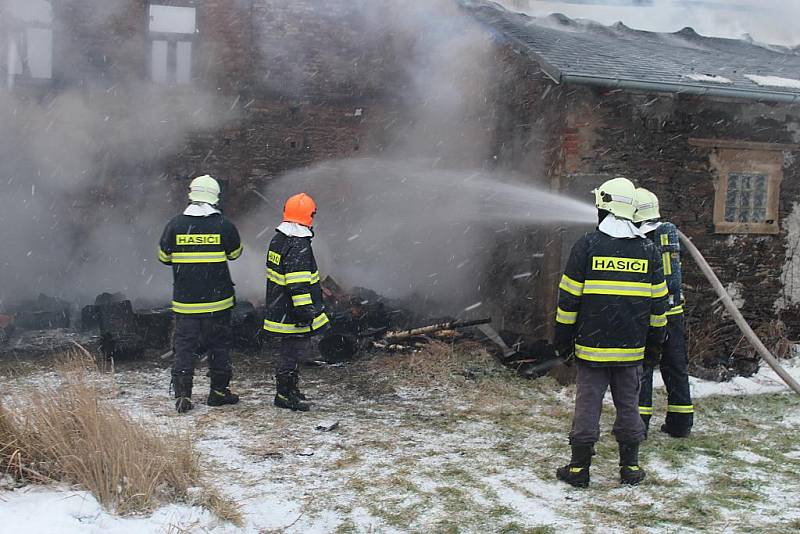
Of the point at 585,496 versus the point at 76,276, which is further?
the point at 76,276

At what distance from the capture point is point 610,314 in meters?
4.25

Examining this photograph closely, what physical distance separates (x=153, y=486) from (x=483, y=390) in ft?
12.9

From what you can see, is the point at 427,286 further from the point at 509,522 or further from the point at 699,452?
the point at 509,522

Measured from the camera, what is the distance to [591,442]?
→ 4.38 m

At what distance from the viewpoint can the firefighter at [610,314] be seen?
4262mm

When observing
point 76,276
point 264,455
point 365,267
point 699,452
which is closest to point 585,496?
point 699,452

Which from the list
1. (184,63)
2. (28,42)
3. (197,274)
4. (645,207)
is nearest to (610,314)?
(645,207)

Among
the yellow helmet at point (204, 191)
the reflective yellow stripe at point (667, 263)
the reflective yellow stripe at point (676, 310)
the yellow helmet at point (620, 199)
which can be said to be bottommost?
the reflective yellow stripe at point (676, 310)

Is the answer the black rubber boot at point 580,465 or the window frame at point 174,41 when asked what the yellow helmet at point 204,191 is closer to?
the black rubber boot at point 580,465

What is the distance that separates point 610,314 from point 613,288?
0.53 feet

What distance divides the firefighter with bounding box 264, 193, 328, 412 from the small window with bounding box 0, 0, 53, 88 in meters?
8.00

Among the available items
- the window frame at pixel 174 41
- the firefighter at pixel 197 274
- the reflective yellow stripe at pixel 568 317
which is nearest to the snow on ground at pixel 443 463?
the firefighter at pixel 197 274

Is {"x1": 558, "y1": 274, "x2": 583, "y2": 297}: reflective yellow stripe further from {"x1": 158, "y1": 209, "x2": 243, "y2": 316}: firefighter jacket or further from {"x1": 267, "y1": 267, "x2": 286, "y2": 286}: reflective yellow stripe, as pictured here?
{"x1": 158, "y1": 209, "x2": 243, "y2": 316}: firefighter jacket

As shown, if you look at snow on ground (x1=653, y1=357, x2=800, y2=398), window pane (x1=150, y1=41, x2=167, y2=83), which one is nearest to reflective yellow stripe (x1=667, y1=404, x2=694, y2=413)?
snow on ground (x1=653, y1=357, x2=800, y2=398)
